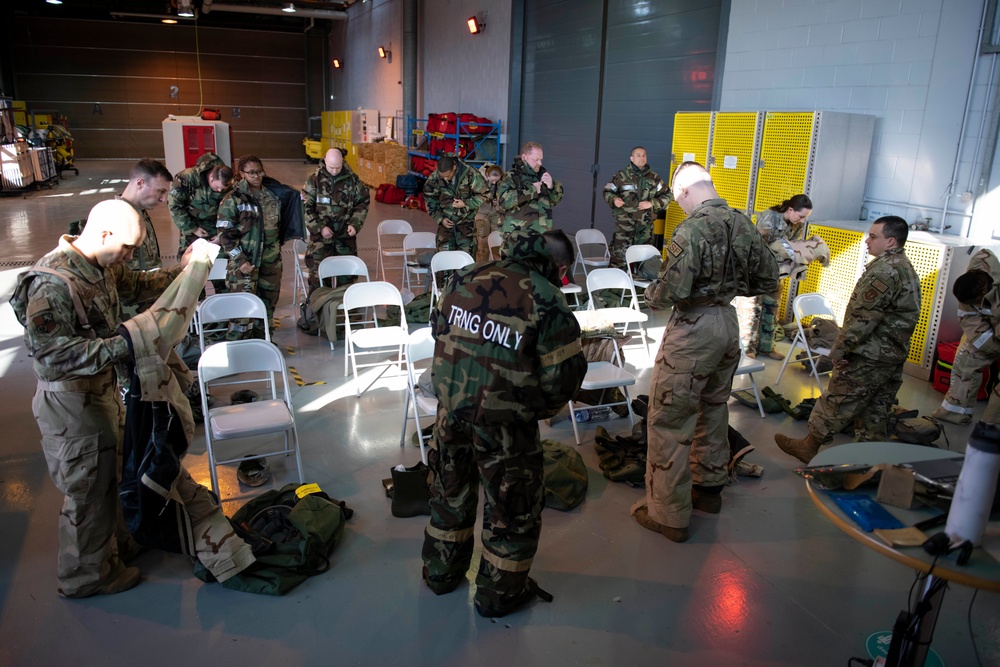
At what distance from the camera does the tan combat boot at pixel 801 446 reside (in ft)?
15.2

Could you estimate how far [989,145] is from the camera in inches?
232

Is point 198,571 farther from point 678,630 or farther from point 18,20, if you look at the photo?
point 18,20

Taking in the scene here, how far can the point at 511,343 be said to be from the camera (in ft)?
8.77

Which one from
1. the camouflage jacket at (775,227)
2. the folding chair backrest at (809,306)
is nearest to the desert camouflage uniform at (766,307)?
the camouflage jacket at (775,227)

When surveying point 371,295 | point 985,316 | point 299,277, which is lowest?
point 299,277

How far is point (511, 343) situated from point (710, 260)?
1.29 m

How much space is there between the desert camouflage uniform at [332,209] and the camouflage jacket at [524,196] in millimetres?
1769

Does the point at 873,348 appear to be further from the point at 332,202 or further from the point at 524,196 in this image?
the point at 332,202

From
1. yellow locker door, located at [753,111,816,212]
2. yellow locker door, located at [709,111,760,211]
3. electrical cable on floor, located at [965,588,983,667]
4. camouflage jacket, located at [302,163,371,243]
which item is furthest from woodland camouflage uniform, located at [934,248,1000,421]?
camouflage jacket, located at [302,163,371,243]

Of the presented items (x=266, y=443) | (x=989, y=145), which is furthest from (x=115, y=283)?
(x=989, y=145)

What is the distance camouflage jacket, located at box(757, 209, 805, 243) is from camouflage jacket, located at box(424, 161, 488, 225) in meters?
3.26

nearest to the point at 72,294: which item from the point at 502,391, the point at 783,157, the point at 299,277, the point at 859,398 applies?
the point at 502,391

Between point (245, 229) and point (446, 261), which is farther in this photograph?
point (446, 261)

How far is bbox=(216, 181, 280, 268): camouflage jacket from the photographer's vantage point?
6.04 m
